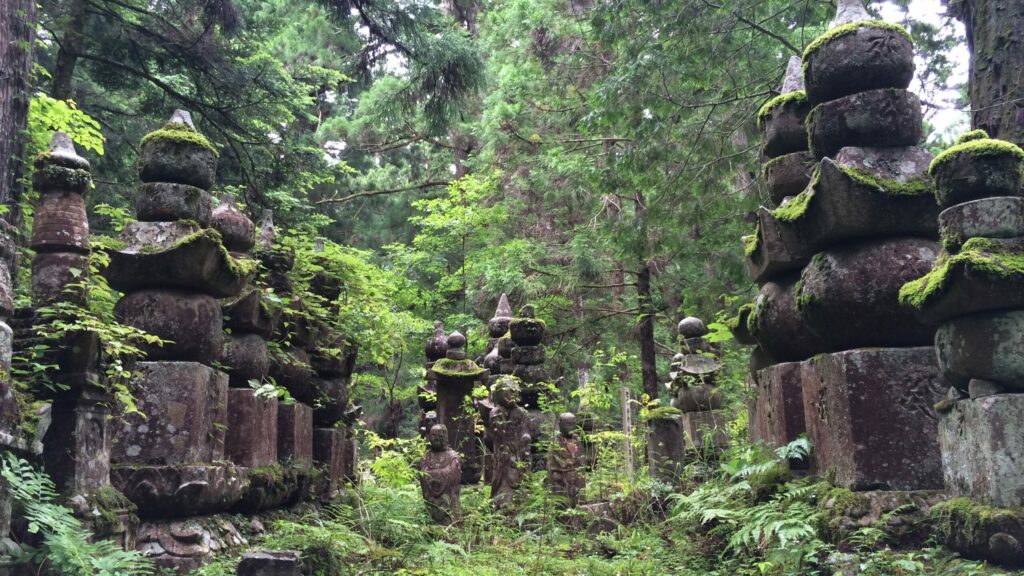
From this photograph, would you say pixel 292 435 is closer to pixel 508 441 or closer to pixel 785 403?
pixel 508 441

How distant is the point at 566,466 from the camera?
1173 centimetres

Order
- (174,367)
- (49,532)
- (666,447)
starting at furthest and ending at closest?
(666,447) → (174,367) → (49,532)

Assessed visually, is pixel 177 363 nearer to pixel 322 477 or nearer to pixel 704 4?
pixel 322 477

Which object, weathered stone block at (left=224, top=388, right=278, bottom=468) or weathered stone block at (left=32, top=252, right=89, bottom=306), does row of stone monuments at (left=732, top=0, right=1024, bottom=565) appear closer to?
weathered stone block at (left=224, top=388, right=278, bottom=468)

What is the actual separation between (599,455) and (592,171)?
4.73 m

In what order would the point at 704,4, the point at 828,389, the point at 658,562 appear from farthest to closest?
the point at 704,4 → the point at 658,562 → the point at 828,389

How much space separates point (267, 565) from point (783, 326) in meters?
4.04

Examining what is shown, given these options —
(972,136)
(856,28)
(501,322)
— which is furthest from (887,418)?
(501,322)

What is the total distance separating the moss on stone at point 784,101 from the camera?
6.88 meters

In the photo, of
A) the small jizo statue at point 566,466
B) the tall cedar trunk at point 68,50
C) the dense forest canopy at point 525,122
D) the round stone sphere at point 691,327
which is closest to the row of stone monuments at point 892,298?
the small jizo statue at point 566,466

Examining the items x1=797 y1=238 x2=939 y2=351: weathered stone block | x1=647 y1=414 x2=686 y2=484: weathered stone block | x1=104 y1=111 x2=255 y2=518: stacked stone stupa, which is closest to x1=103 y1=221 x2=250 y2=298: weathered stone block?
x1=104 y1=111 x2=255 y2=518: stacked stone stupa

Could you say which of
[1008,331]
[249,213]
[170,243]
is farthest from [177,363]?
[249,213]

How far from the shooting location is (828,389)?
18.0 feet

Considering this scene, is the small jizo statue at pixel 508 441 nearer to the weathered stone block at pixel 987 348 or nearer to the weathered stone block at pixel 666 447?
the weathered stone block at pixel 666 447
